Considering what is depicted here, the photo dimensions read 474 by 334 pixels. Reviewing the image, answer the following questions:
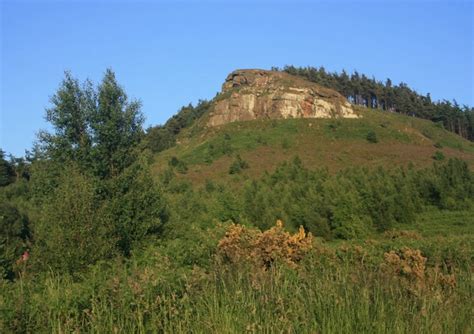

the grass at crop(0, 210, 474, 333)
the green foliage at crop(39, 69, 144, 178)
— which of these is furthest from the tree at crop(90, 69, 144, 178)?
the grass at crop(0, 210, 474, 333)

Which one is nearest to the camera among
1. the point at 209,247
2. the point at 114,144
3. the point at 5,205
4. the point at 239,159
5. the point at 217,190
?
the point at 209,247

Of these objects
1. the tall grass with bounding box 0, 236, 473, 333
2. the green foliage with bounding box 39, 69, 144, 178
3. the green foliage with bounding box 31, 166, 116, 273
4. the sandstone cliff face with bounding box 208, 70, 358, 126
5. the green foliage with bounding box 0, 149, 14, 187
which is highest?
the sandstone cliff face with bounding box 208, 70, 358, 126

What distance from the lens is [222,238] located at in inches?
492

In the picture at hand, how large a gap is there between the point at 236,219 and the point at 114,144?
1077 centimetres

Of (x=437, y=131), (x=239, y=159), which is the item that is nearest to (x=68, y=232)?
(x=239, y=159)

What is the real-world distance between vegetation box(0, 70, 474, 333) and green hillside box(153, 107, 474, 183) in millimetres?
419

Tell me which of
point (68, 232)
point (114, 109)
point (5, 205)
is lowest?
point (68, 232)

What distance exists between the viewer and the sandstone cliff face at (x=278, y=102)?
73.8m

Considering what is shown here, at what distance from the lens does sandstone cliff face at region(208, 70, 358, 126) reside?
7381cm

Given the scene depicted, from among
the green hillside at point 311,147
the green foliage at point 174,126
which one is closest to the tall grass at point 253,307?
the green hillside at point 311,147

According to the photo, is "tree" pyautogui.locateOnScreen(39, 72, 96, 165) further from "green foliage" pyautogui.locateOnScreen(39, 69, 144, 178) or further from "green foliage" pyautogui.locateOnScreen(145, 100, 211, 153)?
"green foliage" pyautogui.locateOnScreen(145, 100, 211, 153)

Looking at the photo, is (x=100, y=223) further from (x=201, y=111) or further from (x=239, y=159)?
(x=201, y=111)

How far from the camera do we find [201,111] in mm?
98625

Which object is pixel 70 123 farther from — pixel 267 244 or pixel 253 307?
pixel 253 307
